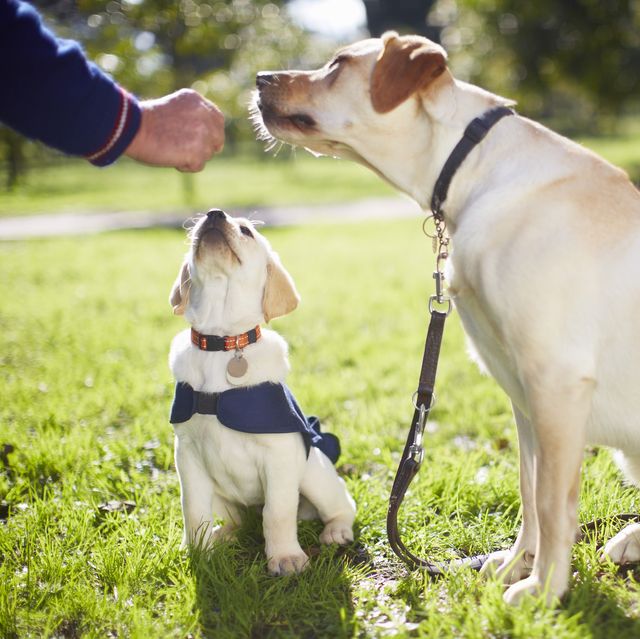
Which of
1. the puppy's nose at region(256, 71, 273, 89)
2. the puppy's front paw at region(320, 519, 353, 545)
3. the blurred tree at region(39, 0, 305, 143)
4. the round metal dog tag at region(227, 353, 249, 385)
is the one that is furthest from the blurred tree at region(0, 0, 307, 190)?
the puppy's front paw at region(320, 519, 353, 545)

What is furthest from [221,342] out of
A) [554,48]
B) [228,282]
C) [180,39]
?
[554,48]

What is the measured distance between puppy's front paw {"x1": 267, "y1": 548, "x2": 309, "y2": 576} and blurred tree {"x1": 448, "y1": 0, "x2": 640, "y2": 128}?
66.6 ft

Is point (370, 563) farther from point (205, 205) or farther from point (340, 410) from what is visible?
point (205, 205)

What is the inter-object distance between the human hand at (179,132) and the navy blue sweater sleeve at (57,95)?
0.06 m

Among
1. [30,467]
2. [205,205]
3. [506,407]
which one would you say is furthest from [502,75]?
[30,467]

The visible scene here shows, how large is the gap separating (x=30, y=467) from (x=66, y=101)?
1974mm

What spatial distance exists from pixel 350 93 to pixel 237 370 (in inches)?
44.6

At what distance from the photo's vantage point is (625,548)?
2572 mm

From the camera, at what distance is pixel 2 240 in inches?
493

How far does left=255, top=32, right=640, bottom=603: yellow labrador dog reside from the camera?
7.30 ft

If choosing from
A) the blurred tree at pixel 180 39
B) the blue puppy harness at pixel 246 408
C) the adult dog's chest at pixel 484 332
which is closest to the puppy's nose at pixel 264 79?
the blurred tree at pixel 180 39

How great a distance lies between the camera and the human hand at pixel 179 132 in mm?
2611

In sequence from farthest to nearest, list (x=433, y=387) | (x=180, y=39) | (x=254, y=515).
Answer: (x=180, y=39), (x=254, y=515), (x=433, y=387)

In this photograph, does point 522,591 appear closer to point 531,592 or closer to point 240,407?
point 531,592
